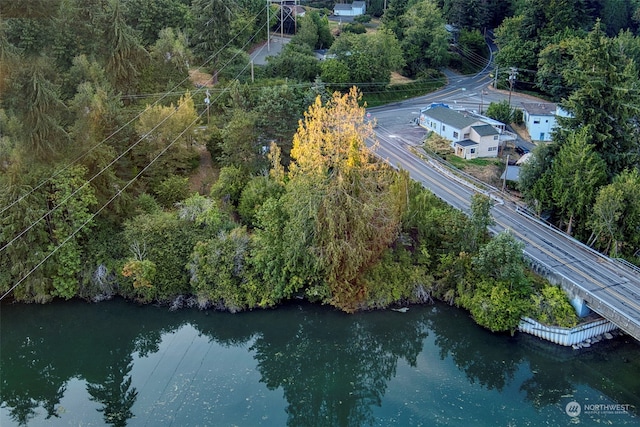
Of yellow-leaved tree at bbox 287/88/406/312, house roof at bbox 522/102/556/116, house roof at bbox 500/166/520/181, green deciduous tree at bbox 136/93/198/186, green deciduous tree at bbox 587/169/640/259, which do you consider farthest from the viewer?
house roof at bbox 522/102/556/116

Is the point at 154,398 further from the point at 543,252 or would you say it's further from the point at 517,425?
the point at 543,252

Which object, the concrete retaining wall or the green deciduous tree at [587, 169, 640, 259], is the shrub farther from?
the green deciduous tree at [587, 169, 640, 259]

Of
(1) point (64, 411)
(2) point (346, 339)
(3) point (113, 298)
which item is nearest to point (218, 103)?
(3) point (113, 298)

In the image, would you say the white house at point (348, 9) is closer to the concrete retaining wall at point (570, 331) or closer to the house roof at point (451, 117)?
the house roof at point (451, 117)

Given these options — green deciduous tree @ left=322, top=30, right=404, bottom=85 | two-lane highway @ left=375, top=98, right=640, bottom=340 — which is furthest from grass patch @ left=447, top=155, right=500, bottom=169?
green deciduous tree @ left=322, top=30, right=404, bottom=85

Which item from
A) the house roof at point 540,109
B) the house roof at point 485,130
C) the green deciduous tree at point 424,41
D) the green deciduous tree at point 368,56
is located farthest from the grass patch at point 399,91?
the house roof at point 485,130

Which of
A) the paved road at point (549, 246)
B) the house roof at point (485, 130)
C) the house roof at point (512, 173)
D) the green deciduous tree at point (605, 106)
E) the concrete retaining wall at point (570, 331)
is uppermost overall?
the green deciduous tree at point (605, 106)

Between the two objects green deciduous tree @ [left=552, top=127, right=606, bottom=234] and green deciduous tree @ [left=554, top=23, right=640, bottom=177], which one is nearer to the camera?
green deciduous tree @ [left=552, top=127, right=606, bottom=234]
